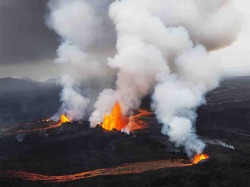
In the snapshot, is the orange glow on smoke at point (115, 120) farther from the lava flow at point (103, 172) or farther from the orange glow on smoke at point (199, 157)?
the lava flow at point (103, 172)

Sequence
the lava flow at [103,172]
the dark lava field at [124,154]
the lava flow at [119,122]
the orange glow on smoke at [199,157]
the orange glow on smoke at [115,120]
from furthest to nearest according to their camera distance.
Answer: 1. the orange glow on smoke at [115,120]
2. the lava flow at [119,122]
3. the orange glow on smoke at [199,157]
4. the lava flow at [103,172]
5. the dark lava field at [124,154]

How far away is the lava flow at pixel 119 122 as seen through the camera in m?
81.5

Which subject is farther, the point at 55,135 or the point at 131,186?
the point at 55,135

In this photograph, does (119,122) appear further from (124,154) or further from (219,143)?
(124,154)

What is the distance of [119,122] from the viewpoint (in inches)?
3366

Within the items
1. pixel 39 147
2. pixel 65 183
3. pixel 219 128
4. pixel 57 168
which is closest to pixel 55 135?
pixel 39 147

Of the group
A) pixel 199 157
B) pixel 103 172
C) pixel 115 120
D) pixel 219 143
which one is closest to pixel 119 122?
pixel 115 120

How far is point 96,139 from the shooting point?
6875 cm

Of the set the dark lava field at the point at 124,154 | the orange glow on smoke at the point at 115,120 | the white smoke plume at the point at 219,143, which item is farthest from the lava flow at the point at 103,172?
the orange glow on smoke at the point at 115,120

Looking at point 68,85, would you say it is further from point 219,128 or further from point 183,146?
point 183,146

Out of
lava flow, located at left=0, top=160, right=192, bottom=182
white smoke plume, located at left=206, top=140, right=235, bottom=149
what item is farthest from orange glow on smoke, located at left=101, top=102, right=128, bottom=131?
lava flow, located at left=0, top=160, right=192, bottom=182

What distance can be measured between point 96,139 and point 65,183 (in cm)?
2141

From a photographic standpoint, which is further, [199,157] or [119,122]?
[119,122]

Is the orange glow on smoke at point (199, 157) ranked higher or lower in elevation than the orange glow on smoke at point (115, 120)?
lower
